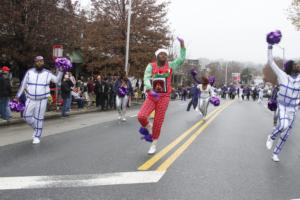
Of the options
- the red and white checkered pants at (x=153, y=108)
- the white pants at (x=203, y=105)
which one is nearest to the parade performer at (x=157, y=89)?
the red and white checkered pants at (x=153, y=108)

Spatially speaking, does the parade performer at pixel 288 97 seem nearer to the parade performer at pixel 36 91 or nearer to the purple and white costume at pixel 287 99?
the purple and white costume at pixel 287 99

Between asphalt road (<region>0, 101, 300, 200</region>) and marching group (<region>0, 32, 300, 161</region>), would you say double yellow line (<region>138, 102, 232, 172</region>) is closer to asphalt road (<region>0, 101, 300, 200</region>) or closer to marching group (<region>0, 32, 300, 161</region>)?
asphalt road (<region>0, 101, 300, 200</region>)

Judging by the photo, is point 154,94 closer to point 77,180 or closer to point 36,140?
point 77,180

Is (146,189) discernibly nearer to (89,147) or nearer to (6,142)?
(89,147)

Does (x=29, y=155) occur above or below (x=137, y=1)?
below

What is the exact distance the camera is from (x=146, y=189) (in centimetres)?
556

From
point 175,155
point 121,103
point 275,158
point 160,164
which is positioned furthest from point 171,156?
point 121,103

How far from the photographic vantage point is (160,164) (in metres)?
7.21

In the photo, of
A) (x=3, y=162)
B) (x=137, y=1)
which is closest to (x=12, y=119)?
(x=3, y=162)

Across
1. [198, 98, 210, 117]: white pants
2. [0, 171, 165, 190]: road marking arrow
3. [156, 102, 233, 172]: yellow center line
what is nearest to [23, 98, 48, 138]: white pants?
[156, 102, 233, 172]: yellow center line

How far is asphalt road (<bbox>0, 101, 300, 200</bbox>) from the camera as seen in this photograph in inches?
214

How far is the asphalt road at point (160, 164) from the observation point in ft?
17.8

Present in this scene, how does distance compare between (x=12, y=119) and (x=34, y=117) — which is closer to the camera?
(x=34, y=117)

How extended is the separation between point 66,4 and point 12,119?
945cm
